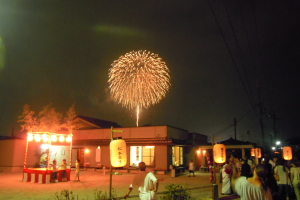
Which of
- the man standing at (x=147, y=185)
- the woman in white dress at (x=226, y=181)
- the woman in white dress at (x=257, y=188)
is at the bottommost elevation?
the woman in white dress at (x=226, y=181)

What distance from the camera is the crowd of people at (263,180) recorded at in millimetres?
3889

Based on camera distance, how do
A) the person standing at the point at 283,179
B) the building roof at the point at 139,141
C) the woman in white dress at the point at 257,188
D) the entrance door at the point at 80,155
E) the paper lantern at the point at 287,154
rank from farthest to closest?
the entrance door at the point at 80,155
the building roof at the point at 139,141
the paper lantern at the point at 287,154
the person standing at the point at 283,179
the woman in white dress at the point at 257,188

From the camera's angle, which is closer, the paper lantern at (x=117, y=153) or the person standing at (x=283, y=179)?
the paper lantern at (x=117, y=153)

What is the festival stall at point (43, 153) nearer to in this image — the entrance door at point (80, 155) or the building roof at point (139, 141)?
the entrance door at point (80, 155)

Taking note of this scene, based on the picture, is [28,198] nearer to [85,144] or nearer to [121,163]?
[121,163]

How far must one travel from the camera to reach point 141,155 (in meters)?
23.1

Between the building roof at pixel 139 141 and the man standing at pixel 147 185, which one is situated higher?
the building roof at pixel 139 141

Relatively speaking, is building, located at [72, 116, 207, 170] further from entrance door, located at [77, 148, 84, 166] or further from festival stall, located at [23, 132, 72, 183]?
festival stall, located at [23, 132, 72, 183]

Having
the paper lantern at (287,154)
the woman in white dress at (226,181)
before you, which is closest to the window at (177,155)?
the paper lantern at (287,154)

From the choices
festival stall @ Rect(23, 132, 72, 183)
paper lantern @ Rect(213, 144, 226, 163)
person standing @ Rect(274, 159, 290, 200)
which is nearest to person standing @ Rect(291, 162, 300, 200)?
person standing @ Rect(274, 159, 290, 200)

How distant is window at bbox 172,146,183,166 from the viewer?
78.8ft

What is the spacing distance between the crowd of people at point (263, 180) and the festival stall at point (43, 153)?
36.8 ft

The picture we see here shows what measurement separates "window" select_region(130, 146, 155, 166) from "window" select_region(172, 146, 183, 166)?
2.56 m

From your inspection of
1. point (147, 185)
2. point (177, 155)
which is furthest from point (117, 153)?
point (177, 155)
